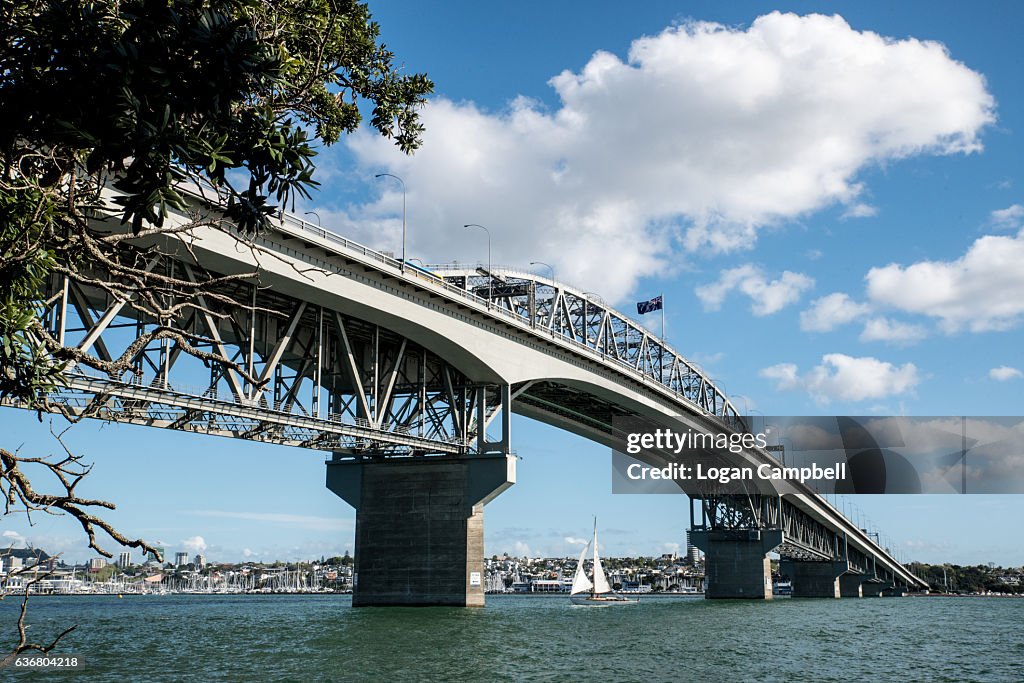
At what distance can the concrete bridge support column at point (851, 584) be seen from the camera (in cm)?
15804

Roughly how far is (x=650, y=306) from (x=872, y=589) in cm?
9974

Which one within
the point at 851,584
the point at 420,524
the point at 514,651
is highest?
the point at 420,524

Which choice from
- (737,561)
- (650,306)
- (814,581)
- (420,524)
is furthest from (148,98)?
(814,581)

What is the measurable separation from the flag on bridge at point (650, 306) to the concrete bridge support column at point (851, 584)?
79828mm

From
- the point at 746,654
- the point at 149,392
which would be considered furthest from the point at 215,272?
the point at 746,654

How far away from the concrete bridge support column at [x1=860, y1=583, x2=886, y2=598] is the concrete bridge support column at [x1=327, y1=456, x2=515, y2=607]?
12715 centimetres

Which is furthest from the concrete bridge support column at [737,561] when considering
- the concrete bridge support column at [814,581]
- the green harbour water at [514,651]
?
the green harbour water at [514,651]

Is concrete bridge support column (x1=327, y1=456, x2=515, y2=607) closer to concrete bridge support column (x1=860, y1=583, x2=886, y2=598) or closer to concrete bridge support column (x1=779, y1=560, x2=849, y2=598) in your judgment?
concrete bridge support column (x1=779, y1=560, x2=849, y2=598)

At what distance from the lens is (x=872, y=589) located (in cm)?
17362

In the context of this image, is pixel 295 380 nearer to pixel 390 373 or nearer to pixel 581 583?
pixel 390 373

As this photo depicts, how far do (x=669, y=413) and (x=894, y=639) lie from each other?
127 feet

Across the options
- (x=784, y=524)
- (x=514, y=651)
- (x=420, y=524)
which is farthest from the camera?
(x=784, y=524)

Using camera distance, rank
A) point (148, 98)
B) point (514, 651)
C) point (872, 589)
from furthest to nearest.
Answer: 1. point (872, 589)
2. point (514, 651)
3. point (148, 98)

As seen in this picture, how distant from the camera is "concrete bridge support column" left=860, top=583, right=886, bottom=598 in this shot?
17100 centimetres
